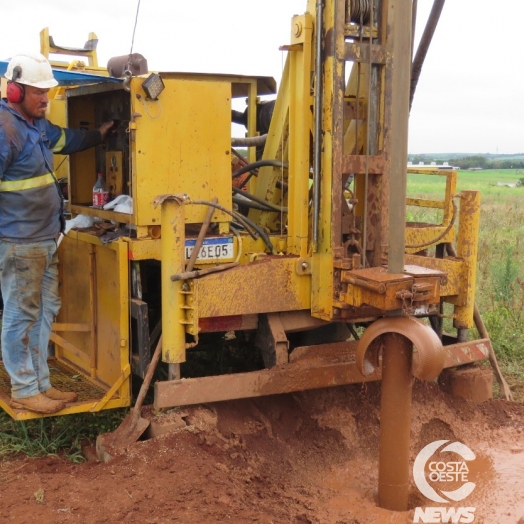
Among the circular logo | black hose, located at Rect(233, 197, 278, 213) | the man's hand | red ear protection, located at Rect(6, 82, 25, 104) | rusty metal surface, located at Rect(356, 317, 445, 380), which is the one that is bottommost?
the circular logo

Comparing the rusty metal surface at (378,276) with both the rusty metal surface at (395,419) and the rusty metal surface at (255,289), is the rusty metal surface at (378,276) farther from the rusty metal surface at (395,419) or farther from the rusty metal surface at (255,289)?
the rusty metal surface at (255,289)

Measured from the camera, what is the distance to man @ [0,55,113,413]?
14.4 feet

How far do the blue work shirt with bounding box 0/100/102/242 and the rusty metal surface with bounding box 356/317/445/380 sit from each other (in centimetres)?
203

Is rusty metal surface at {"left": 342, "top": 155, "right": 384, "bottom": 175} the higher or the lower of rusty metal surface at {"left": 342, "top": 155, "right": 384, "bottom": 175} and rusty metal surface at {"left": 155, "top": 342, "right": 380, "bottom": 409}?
the higher

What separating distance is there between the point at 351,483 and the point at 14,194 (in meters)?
2.55

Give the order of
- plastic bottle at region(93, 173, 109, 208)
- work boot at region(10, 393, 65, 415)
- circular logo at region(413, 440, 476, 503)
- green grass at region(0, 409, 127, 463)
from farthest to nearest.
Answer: plastic bottle at region(93, 173, 109, 208)
green grass at region(0, 409, 127, 463)
work boot at region(10, 393, 65, 415)
circular logo at region(413, 440, 476, 503)

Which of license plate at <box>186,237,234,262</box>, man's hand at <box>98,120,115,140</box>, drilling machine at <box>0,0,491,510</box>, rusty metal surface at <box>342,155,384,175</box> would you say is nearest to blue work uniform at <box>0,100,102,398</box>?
drilling machine at <box>0,0,491,510</box>

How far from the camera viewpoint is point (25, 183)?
14.6 feet

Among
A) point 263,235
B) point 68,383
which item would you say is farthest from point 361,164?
point 68,383

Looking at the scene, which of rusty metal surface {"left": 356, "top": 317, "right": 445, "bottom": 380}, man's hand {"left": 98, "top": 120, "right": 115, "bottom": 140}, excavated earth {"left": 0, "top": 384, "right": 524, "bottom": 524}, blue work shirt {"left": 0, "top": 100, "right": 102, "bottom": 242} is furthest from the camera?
man's hand {"left": 98, "top": 120, "right": 115, "bottom": 140}

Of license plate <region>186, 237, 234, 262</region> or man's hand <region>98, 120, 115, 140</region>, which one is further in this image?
man's hand <region>98, 120, 115, 140</region>

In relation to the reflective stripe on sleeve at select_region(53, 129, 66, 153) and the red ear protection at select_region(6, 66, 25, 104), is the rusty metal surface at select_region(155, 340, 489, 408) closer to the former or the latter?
the reflective stripe on sleeve at select_region(53, 129, 66, 153)

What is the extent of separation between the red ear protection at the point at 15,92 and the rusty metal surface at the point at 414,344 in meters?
2.38

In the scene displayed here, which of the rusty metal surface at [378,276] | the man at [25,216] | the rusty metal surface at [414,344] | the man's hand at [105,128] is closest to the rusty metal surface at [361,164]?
the rusty metal surface at [378,276]
